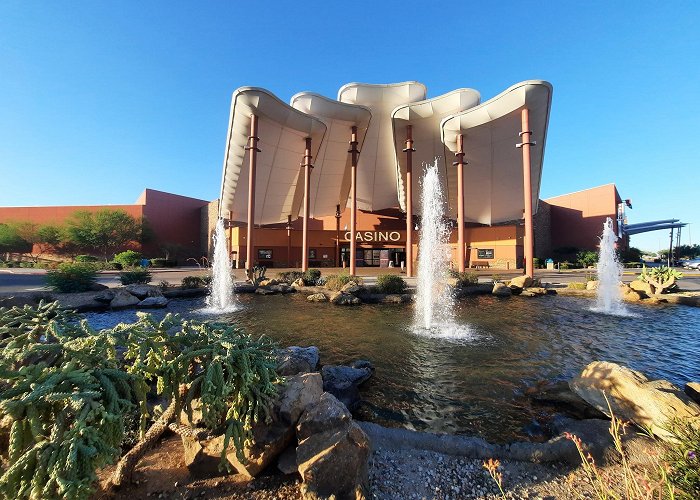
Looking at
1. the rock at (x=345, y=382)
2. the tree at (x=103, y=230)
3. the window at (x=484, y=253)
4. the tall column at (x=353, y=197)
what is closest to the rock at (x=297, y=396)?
the rock at (x=345, y=382)

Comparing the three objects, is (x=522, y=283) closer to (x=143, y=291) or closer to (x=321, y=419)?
(x=321, y=419)

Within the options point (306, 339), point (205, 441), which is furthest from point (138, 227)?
point (205, 441)

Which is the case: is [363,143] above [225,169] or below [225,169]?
above

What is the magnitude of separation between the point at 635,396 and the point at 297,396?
12.8 ft

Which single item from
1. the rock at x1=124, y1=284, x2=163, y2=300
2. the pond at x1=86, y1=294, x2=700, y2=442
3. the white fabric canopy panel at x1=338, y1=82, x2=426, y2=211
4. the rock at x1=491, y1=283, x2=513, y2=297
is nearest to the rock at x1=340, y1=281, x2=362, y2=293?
the pond at x1=86, y1=294, x2=700, y2=442

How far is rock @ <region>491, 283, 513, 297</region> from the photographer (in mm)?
14867

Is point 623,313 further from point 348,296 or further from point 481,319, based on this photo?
point 348,296

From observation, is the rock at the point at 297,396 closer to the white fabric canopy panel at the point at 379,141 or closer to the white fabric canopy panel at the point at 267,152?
the white fabric canopy panel at the point at 267,152

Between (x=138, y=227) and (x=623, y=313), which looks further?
(x=138, y=227)

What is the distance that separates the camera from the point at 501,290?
1497cm

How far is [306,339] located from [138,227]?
40.1 metres

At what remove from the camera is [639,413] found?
10.9ft

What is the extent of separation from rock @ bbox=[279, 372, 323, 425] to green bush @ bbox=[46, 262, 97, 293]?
1532 cm

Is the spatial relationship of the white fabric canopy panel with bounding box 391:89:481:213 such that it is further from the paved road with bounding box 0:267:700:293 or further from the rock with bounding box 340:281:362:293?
the rock with bounding box 340:281:362:293
